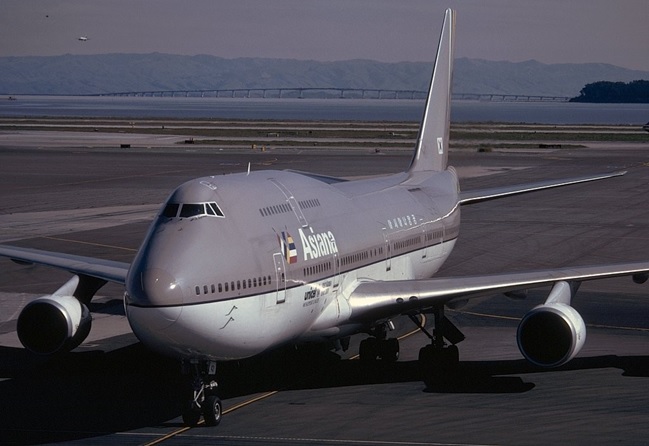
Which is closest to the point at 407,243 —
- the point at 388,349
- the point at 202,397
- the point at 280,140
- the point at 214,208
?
the point at 388,349

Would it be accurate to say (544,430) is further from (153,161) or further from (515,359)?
(153,161)

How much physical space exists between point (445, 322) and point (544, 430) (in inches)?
251

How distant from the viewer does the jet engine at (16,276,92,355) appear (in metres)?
25.6

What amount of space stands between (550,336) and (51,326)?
38.0 ft

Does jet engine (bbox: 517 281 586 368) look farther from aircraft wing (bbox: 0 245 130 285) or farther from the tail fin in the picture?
the tail fin

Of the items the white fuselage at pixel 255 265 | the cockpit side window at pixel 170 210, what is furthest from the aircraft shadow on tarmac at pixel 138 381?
the cockpit side window at pixel 170 210

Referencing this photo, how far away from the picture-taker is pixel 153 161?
4385 inches

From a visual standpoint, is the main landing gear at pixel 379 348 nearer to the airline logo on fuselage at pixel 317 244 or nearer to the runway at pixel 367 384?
→ the runway at pixel 367 384

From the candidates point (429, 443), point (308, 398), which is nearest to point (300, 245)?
point (308, 398)

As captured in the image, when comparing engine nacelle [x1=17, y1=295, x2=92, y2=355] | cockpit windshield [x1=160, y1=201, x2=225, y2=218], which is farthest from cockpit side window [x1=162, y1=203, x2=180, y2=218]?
A: engine nacelle [x1=17, y1=295, x2=92, y2=355]

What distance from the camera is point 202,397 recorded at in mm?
22391

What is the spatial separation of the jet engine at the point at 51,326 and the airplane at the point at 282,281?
0.09 feet

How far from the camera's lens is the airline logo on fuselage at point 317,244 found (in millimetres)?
24734

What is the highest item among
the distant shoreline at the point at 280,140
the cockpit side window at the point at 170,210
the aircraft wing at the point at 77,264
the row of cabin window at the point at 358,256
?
the cockpit side window at the point at 170,210
